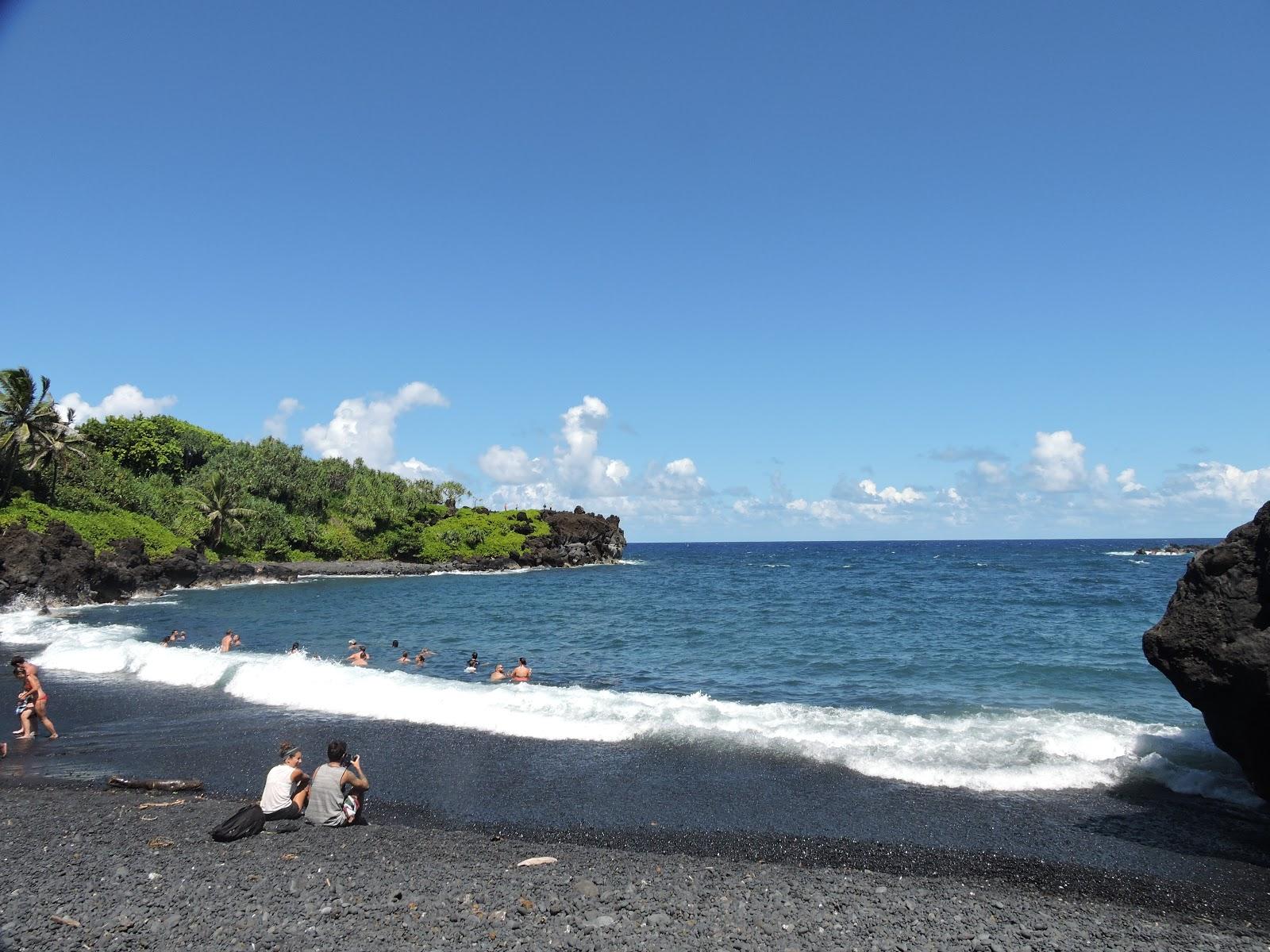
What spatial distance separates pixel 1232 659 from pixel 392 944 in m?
12.3

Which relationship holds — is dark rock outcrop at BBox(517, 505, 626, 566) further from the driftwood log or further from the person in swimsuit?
the driftwood log

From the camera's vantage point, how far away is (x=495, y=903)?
8.85 metres

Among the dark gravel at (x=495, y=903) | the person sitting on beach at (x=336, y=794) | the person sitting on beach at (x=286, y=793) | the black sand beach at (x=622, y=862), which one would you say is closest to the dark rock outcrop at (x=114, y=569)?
the black sand beach at (x=622, y=862)

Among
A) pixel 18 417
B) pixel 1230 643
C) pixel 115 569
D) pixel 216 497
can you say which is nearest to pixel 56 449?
pixel 18 417

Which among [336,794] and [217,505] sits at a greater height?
[217,505]

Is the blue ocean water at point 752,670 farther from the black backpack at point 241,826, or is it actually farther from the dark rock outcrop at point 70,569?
the black backpack at point 241,826

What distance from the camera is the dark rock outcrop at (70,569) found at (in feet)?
150

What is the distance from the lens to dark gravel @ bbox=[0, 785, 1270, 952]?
8.13m

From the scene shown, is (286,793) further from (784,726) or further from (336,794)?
(784,726)

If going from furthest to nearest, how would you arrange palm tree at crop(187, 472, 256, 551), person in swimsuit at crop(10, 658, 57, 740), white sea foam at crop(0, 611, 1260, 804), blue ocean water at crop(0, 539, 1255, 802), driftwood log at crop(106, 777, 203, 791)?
palm tree at crop(187, 472, 256, 551) < person in swimsuit at crop(10, 658, 57, 740) < blue ocean water at crop(0, 539, 1255, 802) < white sea foam at crop(0, 611, 1260, 804) < driftwood log at crop(106, 777, 203, 791)

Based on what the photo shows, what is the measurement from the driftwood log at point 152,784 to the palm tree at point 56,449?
57166 millimetres

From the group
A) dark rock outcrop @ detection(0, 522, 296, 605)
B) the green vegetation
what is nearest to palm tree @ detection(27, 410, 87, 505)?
the green vegetation

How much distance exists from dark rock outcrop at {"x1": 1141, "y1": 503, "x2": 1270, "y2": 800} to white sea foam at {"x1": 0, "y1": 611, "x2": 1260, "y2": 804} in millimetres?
1834

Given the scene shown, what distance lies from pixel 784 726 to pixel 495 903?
403 inches
